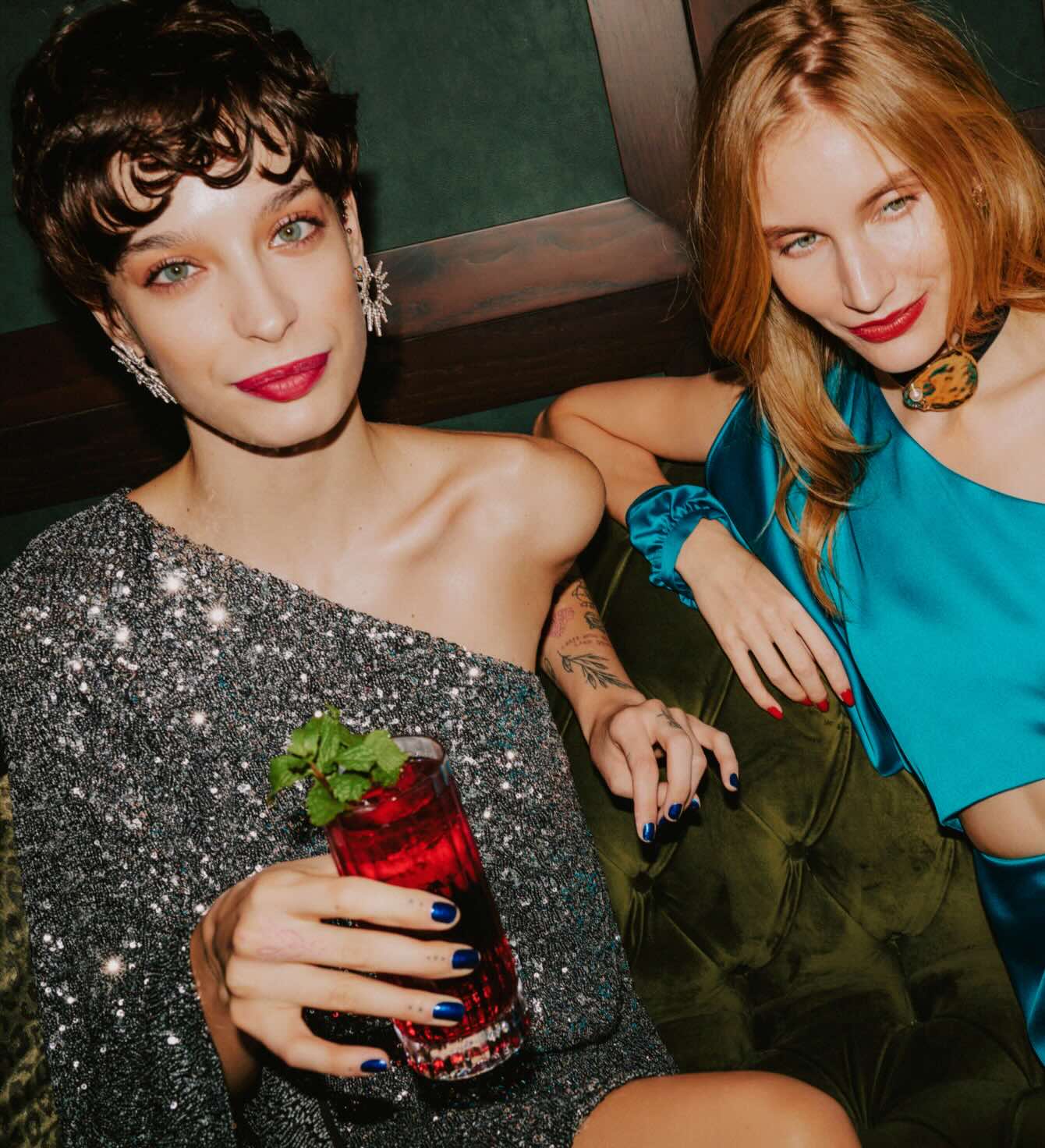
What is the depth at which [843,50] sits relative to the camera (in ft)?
5.26

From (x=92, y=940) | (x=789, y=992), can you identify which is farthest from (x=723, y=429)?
(x=92, y=940)

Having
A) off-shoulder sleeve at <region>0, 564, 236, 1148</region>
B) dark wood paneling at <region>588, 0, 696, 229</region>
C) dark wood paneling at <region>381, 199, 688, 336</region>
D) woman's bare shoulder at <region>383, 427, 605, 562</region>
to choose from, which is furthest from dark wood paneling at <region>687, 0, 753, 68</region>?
off-shoulder sleeve at <region>0, 564, 236, 1148</region>

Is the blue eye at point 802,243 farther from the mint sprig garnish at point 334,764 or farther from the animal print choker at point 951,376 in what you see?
the mint sprig garnish at point 334,764

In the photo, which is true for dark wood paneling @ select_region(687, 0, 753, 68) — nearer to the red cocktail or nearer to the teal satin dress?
the teal satin dress

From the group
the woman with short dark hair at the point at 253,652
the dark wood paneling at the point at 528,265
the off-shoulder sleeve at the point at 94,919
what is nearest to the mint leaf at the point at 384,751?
the woman with short dark hair at the point at 253,652

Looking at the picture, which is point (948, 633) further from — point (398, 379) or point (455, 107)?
point (455, 107)

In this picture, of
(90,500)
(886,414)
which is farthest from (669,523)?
(90,500)

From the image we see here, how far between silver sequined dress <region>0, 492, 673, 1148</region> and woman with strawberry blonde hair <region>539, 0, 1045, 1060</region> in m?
0.51

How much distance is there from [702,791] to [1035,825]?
1.76ft

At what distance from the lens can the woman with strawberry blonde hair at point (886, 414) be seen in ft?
5.23

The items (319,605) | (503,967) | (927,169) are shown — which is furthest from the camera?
(319,605)

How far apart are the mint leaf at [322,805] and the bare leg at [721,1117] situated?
2.51 ft

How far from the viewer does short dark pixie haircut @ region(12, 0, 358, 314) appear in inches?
54.5

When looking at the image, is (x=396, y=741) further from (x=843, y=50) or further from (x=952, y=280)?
(x=843, y=50)
